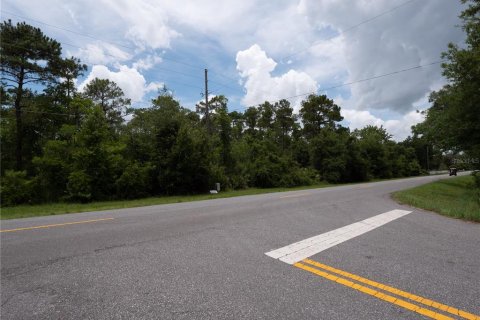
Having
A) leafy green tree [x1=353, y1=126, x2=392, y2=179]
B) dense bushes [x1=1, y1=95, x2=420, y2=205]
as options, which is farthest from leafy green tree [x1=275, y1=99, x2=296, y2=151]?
dense bushes [x1=1, y1=95, x2=420, y2=205]

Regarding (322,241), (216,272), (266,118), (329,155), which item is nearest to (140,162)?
(322,241)

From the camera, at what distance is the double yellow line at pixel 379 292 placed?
2831 millimetres

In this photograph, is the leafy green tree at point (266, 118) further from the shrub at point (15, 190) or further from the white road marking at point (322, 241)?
the white road marking at point (322, 241)

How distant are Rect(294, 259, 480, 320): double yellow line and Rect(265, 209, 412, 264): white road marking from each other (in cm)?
30

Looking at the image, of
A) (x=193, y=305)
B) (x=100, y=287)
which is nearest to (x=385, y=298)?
(x=193, y=305)

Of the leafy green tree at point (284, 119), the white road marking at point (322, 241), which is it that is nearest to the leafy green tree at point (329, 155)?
the leafy green tree at point (284, 119)

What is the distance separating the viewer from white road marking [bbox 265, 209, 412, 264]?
4.53 meters

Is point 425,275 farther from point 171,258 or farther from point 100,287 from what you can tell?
point 100,287

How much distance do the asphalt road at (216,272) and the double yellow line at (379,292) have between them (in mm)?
88

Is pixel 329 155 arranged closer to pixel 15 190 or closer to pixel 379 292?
pixel 15 190

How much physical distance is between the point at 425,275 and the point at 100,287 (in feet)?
14.2

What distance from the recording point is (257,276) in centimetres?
368

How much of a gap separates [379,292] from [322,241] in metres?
2.11

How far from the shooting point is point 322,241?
5379mm
